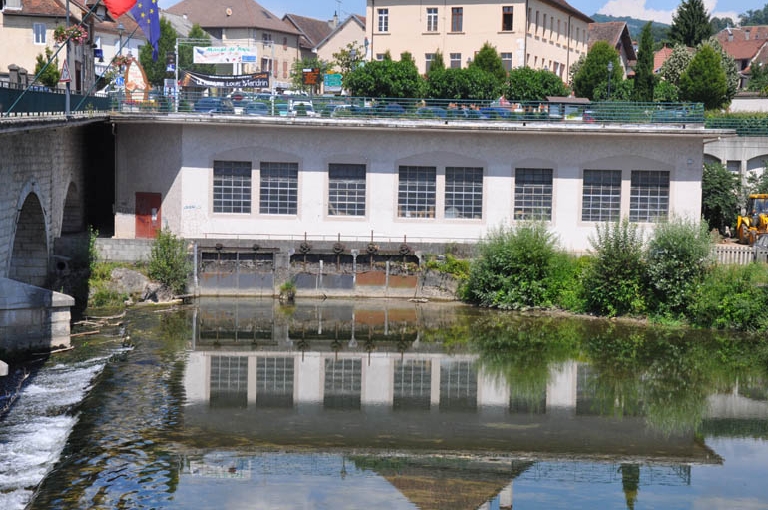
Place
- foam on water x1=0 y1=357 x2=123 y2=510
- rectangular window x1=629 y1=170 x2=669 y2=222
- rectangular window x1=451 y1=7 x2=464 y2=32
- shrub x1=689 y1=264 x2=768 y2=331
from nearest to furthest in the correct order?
foam on water x1=0 y1=357 x2=123 y2=510
shrub x1=689 y1=264 x2=768 y2=331
rectangular window x1=629 y1=170 x2=669 y2=222
rectangular window x1=451 y1=7 x2=464 y2=32

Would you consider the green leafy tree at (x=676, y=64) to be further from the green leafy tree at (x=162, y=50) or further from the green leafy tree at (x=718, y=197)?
the green leafy tree at (x=162, y=50)

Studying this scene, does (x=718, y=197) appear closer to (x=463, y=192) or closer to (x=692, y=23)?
(x=463, y=192)

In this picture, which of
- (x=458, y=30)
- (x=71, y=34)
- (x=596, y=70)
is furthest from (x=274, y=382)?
(x=458, y=30)

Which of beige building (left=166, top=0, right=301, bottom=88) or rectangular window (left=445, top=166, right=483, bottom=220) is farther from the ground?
beige building (left=166, top=0, right=301, bottom=88)

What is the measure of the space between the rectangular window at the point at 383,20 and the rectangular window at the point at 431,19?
251 centimetres

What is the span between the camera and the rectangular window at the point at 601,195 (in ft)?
126

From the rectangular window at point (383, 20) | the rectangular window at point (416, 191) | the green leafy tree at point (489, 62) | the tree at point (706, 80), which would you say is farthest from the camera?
the rectangular window at point (383, 20)

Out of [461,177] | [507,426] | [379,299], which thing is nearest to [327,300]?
[379,299]

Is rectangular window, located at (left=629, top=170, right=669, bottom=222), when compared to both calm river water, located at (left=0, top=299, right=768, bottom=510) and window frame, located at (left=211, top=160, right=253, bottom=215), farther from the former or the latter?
window frame, located at (left=211, top=160, right=253, bottom=215)

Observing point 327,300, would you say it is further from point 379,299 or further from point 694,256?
point 694,256

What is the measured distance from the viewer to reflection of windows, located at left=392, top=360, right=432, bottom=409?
25188mm

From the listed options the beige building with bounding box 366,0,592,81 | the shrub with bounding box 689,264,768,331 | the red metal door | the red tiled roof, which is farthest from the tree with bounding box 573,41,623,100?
the red tiled roof

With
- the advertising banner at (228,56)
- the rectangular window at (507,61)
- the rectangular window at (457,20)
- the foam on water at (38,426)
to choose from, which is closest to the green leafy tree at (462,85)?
the rectangular window at (507,61)

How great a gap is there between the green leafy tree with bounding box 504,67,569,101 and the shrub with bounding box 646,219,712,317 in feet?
69.8
